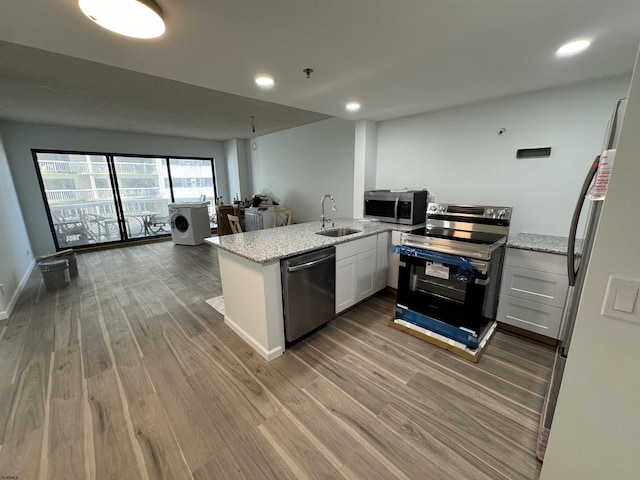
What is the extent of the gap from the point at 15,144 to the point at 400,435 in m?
7.56

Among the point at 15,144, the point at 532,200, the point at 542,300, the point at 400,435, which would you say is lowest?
the point at 400,435

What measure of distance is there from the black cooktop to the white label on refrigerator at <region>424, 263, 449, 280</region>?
0.28 meters

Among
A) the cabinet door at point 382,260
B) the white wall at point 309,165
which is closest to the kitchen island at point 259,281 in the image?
the cabinet door at point 382,260

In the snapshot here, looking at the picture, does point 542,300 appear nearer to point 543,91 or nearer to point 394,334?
point 394,334

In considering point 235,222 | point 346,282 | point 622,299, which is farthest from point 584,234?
point 235,222

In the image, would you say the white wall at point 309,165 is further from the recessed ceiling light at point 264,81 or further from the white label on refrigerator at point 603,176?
the white label on refrigerator at point 603,176

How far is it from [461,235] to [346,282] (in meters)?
1.26

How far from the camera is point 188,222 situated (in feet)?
19.4

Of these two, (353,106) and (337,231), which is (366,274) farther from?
(353,106)

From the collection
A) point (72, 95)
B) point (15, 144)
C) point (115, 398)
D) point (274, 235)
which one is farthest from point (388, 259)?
point (15, 144)

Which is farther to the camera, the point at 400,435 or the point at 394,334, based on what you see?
the point at 394,334

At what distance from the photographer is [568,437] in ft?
3.10

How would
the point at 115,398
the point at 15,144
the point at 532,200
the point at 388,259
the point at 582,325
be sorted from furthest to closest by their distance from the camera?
the point at 15,144 < the point at 388,259 < the point at 532,200 < the point at 115,398 < the point at 582,325

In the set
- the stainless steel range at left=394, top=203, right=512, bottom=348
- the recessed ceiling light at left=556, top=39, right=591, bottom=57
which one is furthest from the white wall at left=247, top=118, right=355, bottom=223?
the recessed ceiling light at left=556, top=39, right=591, bottom=57
